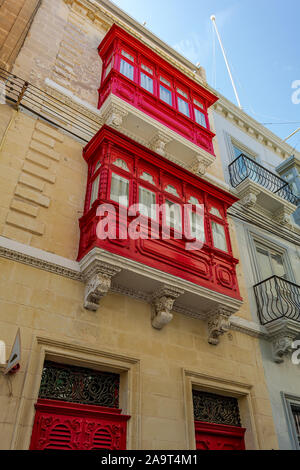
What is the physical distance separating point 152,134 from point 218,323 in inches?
216

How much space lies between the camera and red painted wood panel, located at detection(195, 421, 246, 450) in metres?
6.95

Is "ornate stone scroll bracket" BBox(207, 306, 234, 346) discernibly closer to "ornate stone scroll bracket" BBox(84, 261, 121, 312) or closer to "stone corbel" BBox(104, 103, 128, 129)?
"ornate stone scroll bracket" BBox(84, 261, 121, 312)

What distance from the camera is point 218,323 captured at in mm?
7926

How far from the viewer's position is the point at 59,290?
6535 mm

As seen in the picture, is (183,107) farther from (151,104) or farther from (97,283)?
(97,283)

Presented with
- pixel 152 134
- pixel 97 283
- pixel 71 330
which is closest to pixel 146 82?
pixel 152 134

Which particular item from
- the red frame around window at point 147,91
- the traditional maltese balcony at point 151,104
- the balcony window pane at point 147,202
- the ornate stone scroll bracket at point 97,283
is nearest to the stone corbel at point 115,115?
the traditional maltese balcony at point 151,104

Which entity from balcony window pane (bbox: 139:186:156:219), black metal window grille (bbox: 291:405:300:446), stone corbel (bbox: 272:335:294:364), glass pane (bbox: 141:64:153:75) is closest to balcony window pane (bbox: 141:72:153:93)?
glass pane (bbox: 141:64:153:75)

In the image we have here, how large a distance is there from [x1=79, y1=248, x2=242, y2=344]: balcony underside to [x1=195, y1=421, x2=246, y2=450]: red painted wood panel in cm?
162

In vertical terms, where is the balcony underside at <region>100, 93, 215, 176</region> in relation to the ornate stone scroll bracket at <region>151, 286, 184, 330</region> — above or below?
above

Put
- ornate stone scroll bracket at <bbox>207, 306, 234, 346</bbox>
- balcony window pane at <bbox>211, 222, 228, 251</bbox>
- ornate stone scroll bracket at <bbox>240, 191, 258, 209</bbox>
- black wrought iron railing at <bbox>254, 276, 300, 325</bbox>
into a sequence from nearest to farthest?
ornate stone scroll bracket at <bbox>207, 306, 234, 346</bbox> < balcony window pane at <bbox>211, 222, 228, 251</bbox> < black wrought iron railing at <bbox>254, 276, 300, 325</bbox> < ornate stone scroll bracket at <bbox>240, 191, 258, 209</bbox>

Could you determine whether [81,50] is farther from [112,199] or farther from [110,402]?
[110,402]

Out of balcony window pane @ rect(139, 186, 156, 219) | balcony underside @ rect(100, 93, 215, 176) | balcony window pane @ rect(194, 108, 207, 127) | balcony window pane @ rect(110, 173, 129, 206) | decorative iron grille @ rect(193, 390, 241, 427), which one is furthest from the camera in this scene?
balcony window pane @ rect(194, 108, 207, 127)
